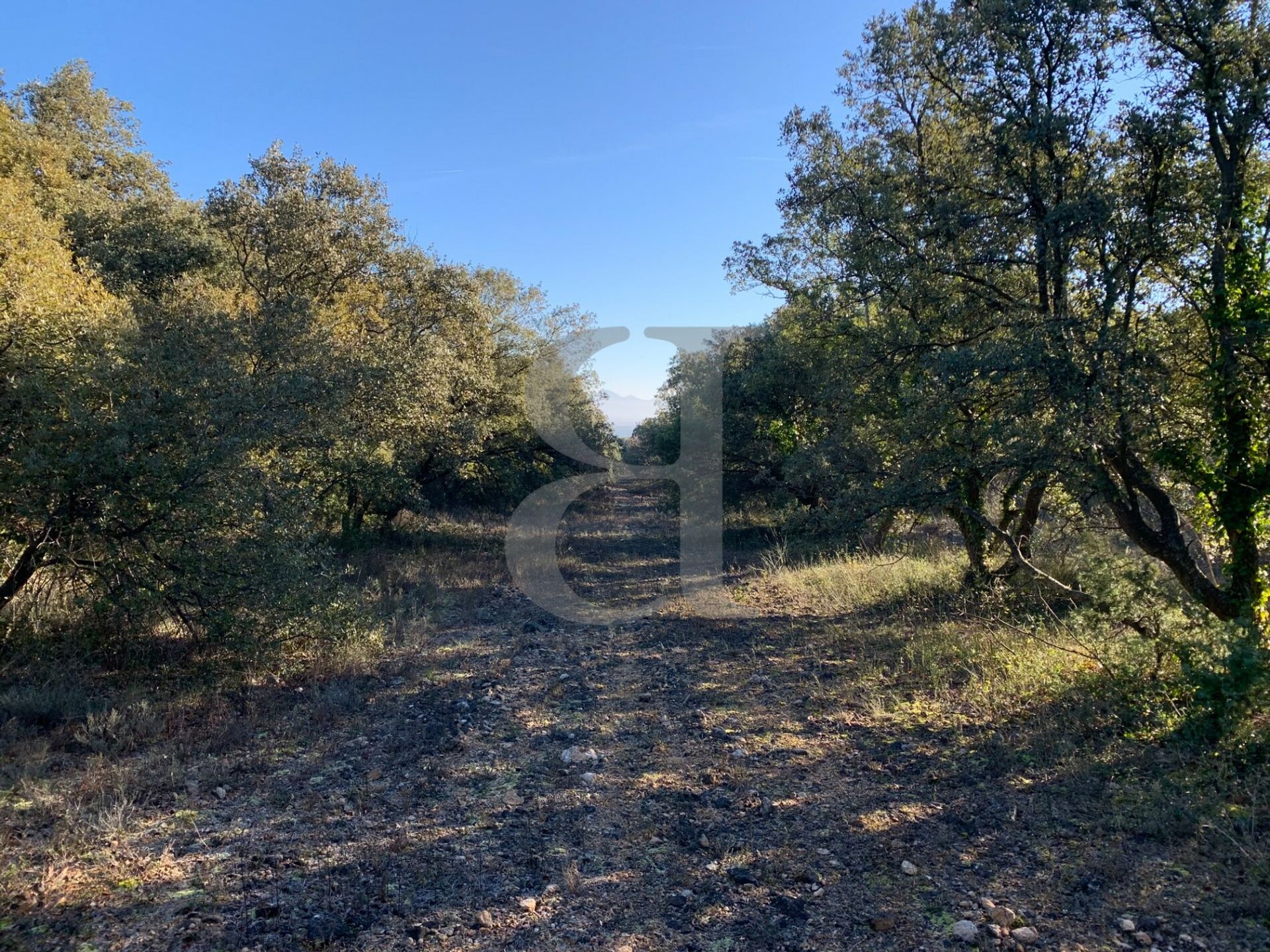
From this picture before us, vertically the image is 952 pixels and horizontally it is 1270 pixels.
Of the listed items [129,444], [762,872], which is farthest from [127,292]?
[762,872]

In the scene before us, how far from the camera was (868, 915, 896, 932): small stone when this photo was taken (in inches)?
118

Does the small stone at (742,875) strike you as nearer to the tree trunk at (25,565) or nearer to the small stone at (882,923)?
the small stone at (882,923)

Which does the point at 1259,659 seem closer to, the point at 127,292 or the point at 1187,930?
the point at 1187,930

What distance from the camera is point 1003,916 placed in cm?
A: 301

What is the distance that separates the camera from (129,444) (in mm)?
5535

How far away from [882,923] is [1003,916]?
1.94 ft

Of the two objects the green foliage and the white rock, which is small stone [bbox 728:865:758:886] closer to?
the white rock

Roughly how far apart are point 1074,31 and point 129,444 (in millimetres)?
9656

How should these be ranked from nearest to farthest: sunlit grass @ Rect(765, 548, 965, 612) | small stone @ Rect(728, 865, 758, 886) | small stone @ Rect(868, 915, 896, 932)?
small stone @ Rect(868, 915, 896, 932) → small stone @ Rect(728, 865, 758, 886) → sunlit grass @ Rect(765, 548, 965, 612)

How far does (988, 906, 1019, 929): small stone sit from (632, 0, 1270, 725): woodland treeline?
2.44 meters

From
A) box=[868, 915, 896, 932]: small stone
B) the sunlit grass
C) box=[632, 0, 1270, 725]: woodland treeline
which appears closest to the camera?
box=[868, 915, 896, 932]: small stone

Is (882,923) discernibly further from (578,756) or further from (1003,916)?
(578,756)

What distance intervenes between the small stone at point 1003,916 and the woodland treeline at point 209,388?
6302 mm

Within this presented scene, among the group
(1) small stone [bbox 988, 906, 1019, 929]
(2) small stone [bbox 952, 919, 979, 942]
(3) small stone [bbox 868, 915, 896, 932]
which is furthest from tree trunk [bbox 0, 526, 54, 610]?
(1) small stone [bbox 988, 906, 1019, 929]
